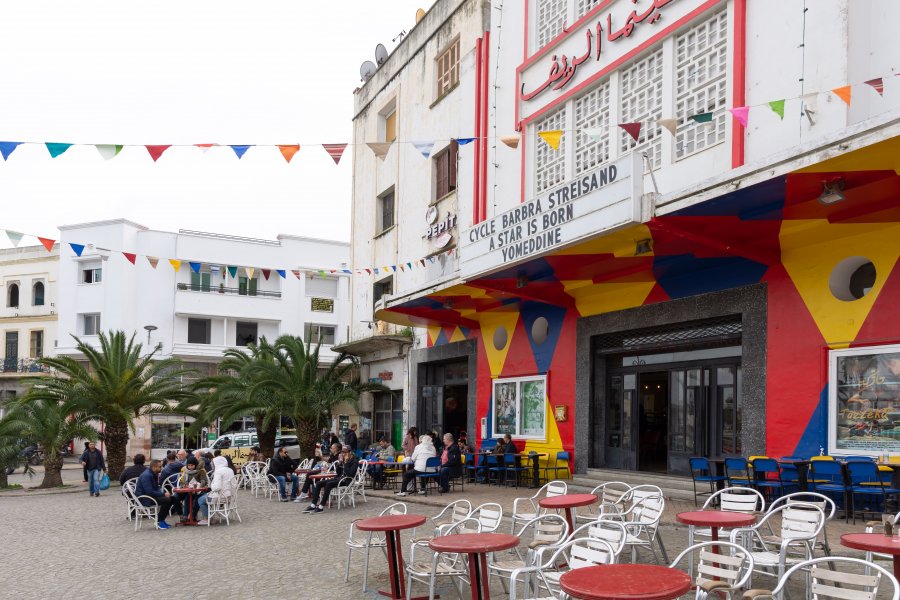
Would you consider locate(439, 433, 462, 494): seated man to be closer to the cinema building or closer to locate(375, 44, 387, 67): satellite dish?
the cinema building

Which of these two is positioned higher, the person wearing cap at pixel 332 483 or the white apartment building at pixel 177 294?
the white apartment building at pixel 177 294

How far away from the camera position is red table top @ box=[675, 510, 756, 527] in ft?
22.5

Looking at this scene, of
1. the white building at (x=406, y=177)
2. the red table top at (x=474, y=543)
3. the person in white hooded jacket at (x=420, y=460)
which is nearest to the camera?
the red table top at (x=474, y=543)

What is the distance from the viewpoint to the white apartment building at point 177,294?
39.4m

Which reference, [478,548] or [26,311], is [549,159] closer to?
[478,548]

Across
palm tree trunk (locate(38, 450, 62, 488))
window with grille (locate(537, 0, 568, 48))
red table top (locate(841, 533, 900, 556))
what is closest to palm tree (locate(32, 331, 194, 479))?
palm tree trunk (locate(38, 450, 62, 488))

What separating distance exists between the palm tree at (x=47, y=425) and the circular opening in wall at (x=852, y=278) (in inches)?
698

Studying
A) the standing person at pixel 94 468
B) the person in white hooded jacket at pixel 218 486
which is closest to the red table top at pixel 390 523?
the person in white hooded jacket at pixel 218 486

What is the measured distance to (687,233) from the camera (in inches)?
457

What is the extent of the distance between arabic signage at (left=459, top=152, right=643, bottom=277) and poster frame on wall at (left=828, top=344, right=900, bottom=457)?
3641mm

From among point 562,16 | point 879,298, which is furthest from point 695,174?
point 562,16

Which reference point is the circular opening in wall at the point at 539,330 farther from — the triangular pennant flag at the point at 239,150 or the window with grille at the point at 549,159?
the triangular pennant flag at the point at 239,150

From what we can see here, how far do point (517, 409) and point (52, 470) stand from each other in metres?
12.8

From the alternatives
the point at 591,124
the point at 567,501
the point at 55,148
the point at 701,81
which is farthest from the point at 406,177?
the point at 567,501
